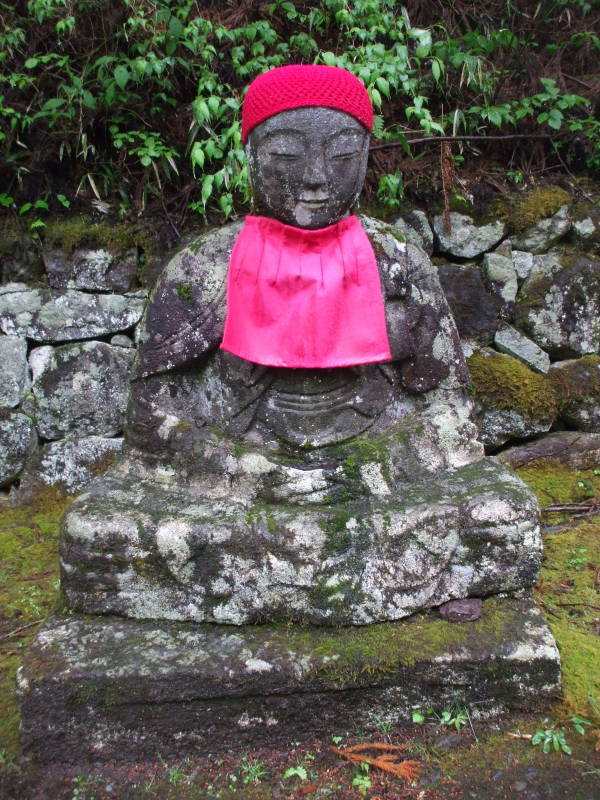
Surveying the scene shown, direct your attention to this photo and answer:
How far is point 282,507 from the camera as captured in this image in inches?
91.3

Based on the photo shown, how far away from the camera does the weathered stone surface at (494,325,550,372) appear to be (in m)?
4.02

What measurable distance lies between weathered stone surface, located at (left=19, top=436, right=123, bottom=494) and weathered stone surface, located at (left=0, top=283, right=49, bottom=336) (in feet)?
2.18

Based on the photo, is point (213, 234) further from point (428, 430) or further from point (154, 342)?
point (428, 430)

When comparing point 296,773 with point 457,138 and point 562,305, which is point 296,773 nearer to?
point 562,305

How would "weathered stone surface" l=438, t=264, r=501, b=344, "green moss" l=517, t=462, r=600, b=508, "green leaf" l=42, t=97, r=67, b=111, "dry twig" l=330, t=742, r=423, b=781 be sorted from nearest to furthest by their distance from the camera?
1. "dry twig" l=330, t=742, r=423, b=781
2. "green leaf" l=42, t=97, r=67, b=111
3. "green moss" l=517, t=462, r=600, b=508
4. "weathered stone surface" l=438, t=264, r=501, b=344

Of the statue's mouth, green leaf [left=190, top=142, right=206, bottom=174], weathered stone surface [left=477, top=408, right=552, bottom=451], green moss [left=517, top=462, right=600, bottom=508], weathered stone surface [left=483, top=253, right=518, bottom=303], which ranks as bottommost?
green moss [left=517, top=462, right=600, bottom=508]

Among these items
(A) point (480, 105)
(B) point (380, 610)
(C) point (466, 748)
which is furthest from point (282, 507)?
(A) point (480, 105)

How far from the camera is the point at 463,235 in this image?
159 inches

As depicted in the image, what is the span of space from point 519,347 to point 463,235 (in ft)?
2.37

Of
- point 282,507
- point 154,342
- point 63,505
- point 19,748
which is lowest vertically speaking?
point 63,505

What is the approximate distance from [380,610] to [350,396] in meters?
0.76

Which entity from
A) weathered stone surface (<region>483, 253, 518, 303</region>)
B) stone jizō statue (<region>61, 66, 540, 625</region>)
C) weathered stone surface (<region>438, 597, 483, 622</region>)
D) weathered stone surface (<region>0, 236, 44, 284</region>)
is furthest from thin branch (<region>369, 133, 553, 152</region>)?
weathered stone surface (<region>438, 597, 483, 622</region>)

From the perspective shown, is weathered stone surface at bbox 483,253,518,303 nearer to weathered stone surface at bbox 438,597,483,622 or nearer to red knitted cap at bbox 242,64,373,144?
red knitted cap at bbox 242,64,373,144

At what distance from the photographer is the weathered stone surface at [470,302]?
3.99 metres
